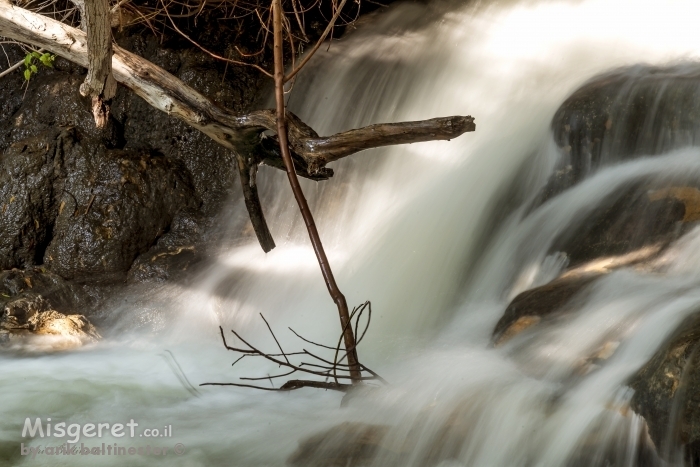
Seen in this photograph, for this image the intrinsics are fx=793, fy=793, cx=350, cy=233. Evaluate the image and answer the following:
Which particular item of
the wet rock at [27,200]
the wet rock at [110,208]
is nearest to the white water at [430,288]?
the wet rock at [110,208]

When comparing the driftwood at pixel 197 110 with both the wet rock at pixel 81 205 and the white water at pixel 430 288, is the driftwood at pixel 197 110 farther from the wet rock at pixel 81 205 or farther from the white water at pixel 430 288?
the wet rock at pixel 81 205

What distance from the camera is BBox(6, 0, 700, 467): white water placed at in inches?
117

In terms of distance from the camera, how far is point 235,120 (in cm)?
386

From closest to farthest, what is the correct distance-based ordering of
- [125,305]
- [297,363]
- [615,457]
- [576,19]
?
[615,457] → [297,363] → [125,305] → [576,19]

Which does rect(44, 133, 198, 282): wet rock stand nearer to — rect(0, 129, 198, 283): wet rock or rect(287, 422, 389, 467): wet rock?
rect(0, 129, 198, 283): wet rock

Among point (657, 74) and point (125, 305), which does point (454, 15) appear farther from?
point (125, 305)

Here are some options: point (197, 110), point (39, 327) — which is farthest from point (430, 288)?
point (39, 327)

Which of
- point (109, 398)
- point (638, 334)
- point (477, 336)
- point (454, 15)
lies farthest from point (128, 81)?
point (454, 15)

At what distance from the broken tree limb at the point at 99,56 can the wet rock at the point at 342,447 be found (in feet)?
5.63

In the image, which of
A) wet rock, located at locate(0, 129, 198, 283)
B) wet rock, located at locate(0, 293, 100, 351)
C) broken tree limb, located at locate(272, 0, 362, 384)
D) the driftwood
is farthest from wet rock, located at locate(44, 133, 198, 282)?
broken tree limb, located at locate(272, 0, 362, 384)

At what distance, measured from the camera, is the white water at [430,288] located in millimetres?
2965

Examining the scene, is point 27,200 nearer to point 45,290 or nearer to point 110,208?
point 110,208

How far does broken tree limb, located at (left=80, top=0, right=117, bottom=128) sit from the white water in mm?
1451

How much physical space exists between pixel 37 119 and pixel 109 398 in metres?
3.40
